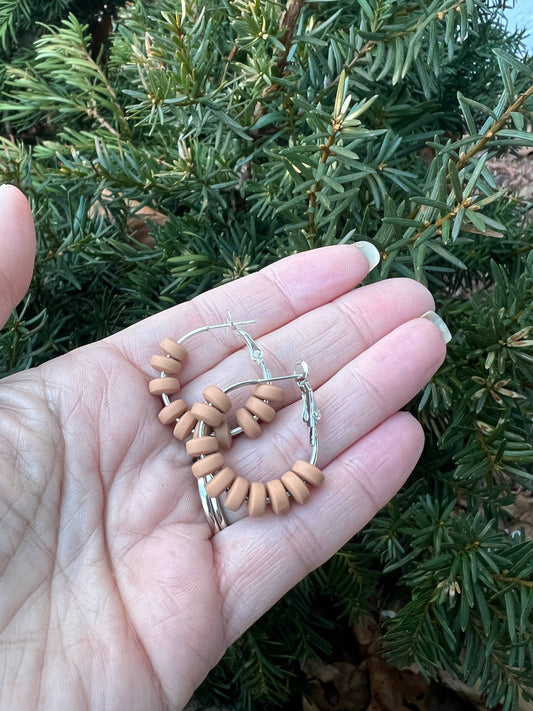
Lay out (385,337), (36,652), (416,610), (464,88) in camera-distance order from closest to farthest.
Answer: (36,652), (416,610), (385,337), (464,88)

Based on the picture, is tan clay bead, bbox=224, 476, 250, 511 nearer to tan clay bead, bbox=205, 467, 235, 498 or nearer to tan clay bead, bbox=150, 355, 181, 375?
tan clay bead, bbox=205, 467, 235, 498

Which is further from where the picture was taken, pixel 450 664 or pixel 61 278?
pixel 61 278

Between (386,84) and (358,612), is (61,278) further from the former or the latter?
(358,612)

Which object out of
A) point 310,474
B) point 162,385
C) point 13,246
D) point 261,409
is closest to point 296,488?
point 310,474

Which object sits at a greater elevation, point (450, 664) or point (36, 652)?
point (36, 652)

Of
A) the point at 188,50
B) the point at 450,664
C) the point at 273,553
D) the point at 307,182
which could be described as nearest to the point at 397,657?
the point at 450,664

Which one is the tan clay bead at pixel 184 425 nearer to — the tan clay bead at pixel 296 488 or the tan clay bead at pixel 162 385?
the tan clay bead at pixel 162 385

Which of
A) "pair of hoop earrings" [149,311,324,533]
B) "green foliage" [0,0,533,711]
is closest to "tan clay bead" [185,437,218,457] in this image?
"pair of hoop earrings" [149,311,324,533]
